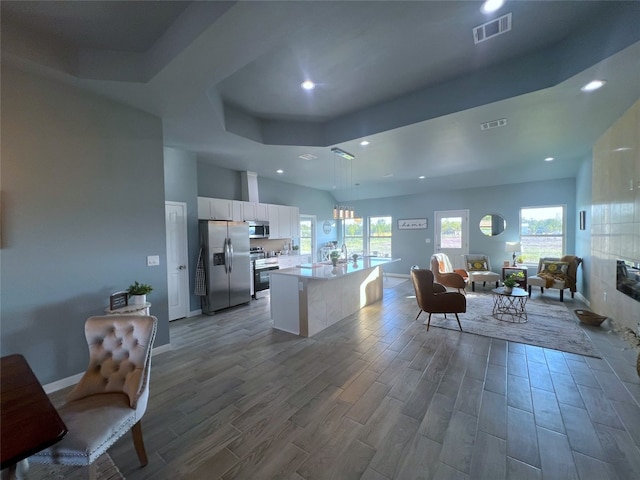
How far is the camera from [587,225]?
4797 mm

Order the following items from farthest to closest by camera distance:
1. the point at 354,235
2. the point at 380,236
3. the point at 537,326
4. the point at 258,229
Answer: the point at 354,235 < the point at 380,236 < the point at 258,229 < the point at 537,326

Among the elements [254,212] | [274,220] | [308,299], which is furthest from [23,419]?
[274,220]

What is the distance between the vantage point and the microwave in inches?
230

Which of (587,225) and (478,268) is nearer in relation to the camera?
(587,225)

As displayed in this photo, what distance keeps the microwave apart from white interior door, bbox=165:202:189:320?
4.72 ft

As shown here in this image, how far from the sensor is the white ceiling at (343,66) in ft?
6.50

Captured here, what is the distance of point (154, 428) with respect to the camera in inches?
77.9

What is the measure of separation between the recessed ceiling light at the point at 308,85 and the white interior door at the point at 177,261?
9.78 feet

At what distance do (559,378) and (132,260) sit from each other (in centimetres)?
479

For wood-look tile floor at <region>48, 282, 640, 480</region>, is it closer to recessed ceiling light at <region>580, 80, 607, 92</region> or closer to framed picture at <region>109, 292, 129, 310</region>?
framed picture at <region>109, 292, 129, 310</region>

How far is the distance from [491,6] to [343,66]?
129cm

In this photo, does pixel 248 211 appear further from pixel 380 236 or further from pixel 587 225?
pixel 587 225

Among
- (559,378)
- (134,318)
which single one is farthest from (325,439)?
(559,378)

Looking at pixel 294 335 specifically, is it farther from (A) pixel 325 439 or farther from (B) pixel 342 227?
(B) pixel 342 227
